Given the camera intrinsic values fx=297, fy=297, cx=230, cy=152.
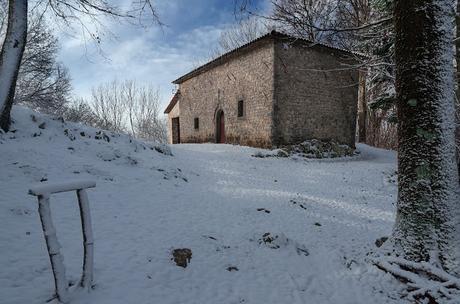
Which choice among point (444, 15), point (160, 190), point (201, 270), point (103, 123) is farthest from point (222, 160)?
point (103, 123)

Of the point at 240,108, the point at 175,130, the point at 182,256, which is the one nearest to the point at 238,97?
the point at 240,108

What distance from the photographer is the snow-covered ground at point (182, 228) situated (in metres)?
3.33

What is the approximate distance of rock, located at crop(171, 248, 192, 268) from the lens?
384 cm

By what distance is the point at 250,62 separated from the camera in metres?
15.1

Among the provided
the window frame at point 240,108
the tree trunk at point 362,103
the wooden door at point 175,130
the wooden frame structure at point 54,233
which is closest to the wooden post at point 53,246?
the wooden frame structure at point 54,233

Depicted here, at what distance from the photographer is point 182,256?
12.9ft

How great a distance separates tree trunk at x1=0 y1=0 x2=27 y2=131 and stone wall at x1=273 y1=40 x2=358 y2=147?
390 inches

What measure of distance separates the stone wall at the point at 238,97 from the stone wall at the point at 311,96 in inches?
22.8

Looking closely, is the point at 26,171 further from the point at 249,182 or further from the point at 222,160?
the point at 222,160

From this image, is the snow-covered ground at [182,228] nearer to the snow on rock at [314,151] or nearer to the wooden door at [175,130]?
the snow on rock at [314,151]

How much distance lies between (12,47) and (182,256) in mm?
6007

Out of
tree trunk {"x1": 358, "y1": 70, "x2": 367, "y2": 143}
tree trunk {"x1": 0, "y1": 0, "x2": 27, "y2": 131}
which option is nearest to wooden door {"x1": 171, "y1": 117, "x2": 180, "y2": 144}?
tree trunk {"x1": 358, "y1": 70, "x2": 367, "y2": 143}

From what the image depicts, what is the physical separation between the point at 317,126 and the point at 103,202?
12079mm

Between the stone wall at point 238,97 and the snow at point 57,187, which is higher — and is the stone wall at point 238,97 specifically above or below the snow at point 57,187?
above
